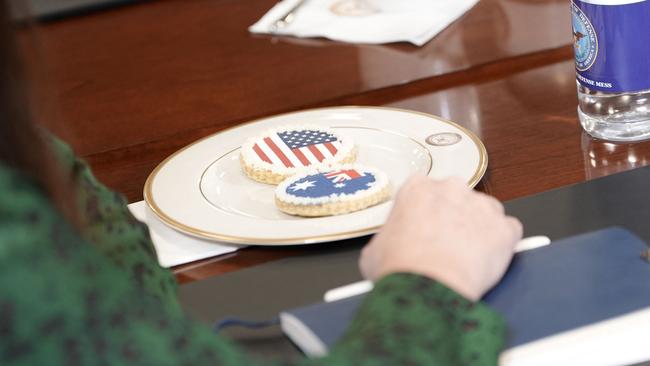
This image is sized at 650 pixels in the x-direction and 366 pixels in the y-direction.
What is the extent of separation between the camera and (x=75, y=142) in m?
1.33

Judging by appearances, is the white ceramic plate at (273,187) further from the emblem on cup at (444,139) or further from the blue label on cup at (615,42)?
the blue label on cup at (615,42)

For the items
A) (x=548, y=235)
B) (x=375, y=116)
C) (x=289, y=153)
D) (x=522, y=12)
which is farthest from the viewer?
(x=522, y=12)

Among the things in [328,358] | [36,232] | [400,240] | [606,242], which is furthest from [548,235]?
[36,232]

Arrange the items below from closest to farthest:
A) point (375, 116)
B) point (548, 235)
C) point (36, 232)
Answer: point (36, 232) → point (548, 235) → point (375, 116)

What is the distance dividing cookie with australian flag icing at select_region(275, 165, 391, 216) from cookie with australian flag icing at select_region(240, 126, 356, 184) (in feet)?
0.15

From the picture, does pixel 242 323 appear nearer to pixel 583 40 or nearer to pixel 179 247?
pixel 179 247

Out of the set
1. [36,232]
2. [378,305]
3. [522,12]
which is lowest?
[522,12]

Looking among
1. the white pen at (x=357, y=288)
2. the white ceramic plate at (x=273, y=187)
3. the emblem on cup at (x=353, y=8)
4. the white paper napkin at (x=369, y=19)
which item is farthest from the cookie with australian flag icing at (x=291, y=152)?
the emblem on cup at (x=353, y=8)

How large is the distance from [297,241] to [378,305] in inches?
9.9

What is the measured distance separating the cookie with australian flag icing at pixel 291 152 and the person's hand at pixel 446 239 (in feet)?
0.81

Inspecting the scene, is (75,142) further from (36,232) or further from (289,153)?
(36,232)

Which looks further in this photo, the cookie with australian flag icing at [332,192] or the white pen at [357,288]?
the cookie with australian flag icing at [332,192]

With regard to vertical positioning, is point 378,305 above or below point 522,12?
above

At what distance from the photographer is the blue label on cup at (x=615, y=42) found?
41.4 inches
